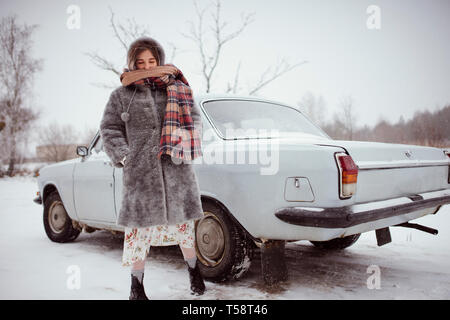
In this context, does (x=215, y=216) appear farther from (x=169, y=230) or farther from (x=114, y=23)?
(x=114, y=23)

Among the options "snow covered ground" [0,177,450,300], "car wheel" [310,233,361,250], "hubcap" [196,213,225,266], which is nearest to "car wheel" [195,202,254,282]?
"hubcap" [196,213,225,266]

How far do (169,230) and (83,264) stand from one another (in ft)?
5.16

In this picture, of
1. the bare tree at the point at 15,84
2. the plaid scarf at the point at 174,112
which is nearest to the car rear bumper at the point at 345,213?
the plaid scarf at the point at 174,112

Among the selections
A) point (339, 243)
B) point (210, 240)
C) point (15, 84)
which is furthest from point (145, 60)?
point (15, 84)

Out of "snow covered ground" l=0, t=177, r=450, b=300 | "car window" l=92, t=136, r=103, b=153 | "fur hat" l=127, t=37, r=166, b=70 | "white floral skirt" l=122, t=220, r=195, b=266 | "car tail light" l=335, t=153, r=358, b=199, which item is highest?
"fur hat" l=127, t=37, r=166, b=70

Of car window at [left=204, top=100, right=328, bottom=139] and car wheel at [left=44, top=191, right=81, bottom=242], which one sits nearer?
car window at [left=204, top=100, right=328, bottom=139]

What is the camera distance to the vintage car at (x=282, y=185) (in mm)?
2354

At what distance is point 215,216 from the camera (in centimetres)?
295

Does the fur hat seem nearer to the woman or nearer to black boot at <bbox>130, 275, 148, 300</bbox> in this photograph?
the woman

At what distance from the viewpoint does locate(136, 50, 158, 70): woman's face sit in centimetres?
254

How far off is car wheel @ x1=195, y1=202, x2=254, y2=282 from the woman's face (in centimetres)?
119

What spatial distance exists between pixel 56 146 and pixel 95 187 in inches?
920

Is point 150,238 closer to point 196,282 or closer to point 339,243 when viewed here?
point 196,282
